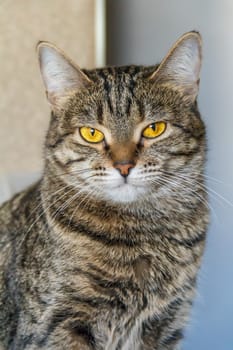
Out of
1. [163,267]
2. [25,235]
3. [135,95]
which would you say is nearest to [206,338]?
[163,267]

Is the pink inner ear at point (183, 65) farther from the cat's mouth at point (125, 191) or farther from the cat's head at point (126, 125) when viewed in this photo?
the cat's mouth at point (125, 191)

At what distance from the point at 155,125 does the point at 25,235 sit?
0.39 metres

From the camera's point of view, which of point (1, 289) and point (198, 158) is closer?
point (198, 158)

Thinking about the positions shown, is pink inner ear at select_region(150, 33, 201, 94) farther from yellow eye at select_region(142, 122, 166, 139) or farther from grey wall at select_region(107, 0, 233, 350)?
grey wall at select_region(107, 0, 233, 350)

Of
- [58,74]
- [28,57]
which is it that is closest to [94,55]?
[28,57]

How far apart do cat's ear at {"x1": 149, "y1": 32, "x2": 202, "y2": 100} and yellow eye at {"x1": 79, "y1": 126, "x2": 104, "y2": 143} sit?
17 cm

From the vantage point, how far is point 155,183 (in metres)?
1.19

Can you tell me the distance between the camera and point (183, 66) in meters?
1.26

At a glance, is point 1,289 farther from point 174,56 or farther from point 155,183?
point 174,56

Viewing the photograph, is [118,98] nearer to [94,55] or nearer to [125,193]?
[125,193]

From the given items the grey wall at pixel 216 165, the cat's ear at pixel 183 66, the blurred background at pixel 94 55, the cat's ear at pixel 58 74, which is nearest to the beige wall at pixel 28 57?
the blurred background at pixel 94 55

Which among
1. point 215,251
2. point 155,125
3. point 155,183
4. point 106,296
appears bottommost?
point 215,251

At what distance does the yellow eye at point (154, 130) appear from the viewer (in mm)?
1208

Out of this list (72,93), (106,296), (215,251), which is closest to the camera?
(106,296)
